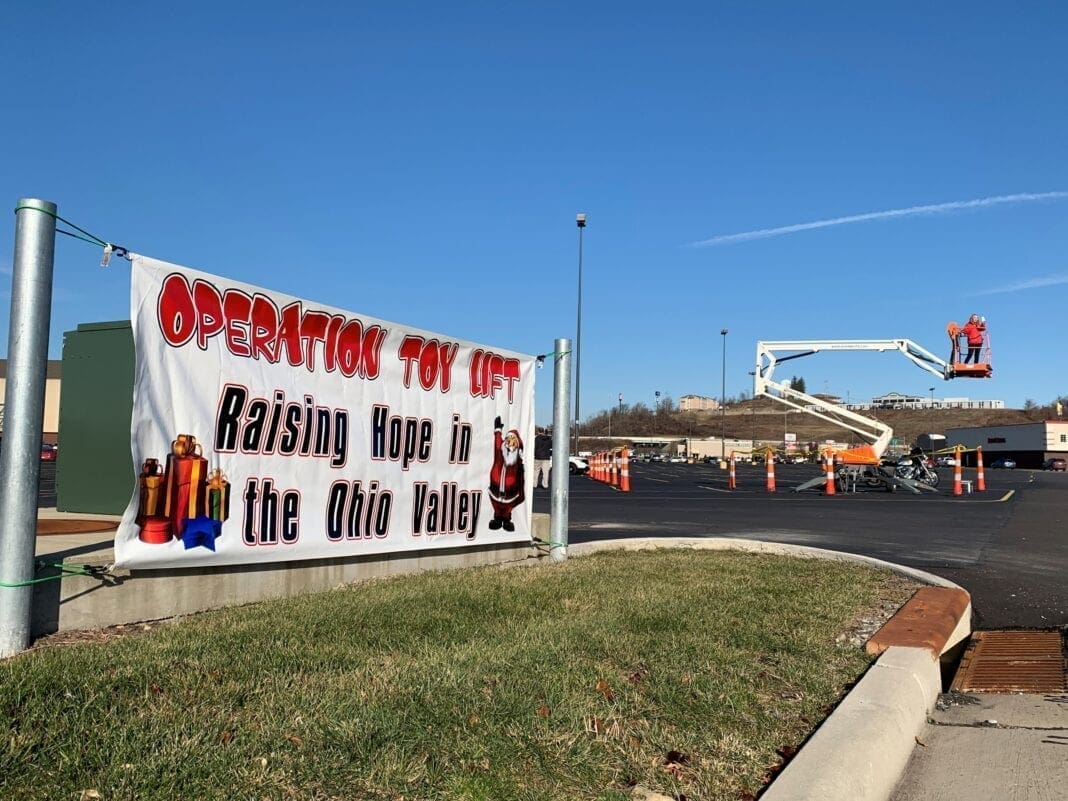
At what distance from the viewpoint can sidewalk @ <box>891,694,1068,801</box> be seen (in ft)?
12.3

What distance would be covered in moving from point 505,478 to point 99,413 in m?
3.52

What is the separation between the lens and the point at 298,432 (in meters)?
6.22

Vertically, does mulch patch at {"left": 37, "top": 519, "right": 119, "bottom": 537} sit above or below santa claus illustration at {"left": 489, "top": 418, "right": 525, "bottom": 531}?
below

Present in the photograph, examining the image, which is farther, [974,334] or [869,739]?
[974,334]

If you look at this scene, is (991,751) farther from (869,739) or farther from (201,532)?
(201,532)

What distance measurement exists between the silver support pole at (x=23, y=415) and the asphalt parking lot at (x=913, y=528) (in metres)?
6.66

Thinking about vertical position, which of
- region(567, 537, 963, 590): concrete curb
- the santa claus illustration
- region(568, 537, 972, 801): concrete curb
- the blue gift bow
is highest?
the santa claus illustration

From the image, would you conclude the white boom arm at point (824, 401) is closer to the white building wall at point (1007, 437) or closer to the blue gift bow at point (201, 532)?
the blue gift bow at point (201, 532)

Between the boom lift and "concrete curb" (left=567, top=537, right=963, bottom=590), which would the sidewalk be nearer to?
"concrete curb" (left=567, top=537, right=963, bottom=590)

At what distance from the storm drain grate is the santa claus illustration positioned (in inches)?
156

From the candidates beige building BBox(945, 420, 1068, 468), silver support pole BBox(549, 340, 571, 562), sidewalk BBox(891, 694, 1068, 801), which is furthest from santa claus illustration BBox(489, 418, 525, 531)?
beige building BBox(945, 420, 1068, 468)

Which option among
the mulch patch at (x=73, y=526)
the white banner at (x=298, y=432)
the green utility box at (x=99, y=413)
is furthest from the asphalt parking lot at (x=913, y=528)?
the mulch patch at (x=73, y=526)

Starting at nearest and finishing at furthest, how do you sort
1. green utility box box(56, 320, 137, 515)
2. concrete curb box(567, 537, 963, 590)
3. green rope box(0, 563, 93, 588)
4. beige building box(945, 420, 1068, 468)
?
green rope box(0, 563, 93, 588) → green utility box box(56, 320, 137, 515) → concrete curb box(567, 537, 963, 590) → beige building box(945, 420, 1068, 468)

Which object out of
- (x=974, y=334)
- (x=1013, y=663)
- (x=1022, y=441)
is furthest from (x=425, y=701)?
(x=1022, y=441)
